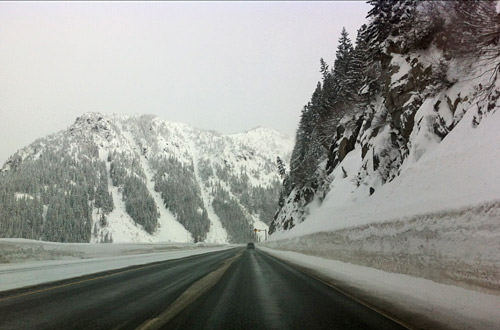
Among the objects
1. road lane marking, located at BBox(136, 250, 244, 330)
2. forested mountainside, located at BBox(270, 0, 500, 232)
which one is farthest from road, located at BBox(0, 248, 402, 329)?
forested mountainside, located at BBox(270, 0, 500, 232)

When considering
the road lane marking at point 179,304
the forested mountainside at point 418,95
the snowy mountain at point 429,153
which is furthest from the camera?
the forested mountainside at point 418,95

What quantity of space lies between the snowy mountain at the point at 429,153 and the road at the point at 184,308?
3.09 metres

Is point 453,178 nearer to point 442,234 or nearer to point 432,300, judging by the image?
point 442,234

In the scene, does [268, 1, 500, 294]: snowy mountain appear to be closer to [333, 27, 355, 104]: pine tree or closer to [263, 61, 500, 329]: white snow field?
[263, 61, 500, 329]: white snow field

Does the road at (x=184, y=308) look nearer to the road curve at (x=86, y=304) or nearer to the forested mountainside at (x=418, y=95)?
the road curve at (x=86, y=304)

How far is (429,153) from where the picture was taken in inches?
647

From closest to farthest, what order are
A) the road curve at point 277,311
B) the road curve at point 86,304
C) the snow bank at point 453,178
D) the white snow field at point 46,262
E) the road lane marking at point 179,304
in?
the road lane marking at point 179,304 → the road curve at point 277,311 → the road curve at point 86,304 → the snow bank at point 453,178 → the white snow field at point 46,262

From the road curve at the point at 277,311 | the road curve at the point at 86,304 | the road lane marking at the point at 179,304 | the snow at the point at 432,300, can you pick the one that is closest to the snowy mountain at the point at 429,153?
the snow at the point at 432,300

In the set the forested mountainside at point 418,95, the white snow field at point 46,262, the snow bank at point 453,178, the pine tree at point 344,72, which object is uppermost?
the pine tree at point 344,72

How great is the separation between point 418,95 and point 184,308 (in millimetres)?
20467

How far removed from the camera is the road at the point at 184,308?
5926 millimetres

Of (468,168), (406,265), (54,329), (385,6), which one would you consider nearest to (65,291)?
(54,329)

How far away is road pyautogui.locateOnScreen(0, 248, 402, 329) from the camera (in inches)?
233

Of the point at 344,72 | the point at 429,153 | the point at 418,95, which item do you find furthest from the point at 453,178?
the point at 344,72
